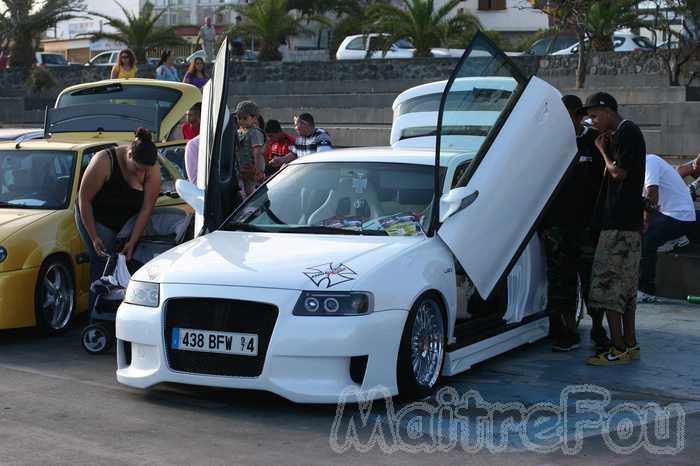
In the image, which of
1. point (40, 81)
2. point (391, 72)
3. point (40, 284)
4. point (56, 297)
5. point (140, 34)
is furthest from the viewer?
point (140, 34)

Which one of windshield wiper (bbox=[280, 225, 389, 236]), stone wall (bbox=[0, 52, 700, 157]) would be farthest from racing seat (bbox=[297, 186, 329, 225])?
stone wall (bbox=[0, 52, 700, 157])

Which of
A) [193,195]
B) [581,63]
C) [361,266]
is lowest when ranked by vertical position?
[361,266]

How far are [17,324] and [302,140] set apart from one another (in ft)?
15.6

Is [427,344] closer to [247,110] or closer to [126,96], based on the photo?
[247,110]

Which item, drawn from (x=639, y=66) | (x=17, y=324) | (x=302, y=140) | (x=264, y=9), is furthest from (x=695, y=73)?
(x=17, y=324)

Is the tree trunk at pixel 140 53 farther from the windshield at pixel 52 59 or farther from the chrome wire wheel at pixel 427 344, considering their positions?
the chrome wire wheel at pixel 427 344

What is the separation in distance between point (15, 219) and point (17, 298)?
0.75 m

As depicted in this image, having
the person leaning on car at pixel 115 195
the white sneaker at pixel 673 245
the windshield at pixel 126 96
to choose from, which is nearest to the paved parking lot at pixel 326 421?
the person leaning on car at pixel 115 195

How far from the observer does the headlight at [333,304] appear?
689 cm

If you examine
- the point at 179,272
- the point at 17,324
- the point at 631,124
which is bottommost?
the point at 17,324

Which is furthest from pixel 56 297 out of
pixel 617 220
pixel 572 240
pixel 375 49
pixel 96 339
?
pixel 375 49

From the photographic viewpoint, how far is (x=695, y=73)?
22750 mm

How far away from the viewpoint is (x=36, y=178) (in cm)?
1038

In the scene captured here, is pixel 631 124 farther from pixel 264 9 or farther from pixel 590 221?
pixel 264 9
